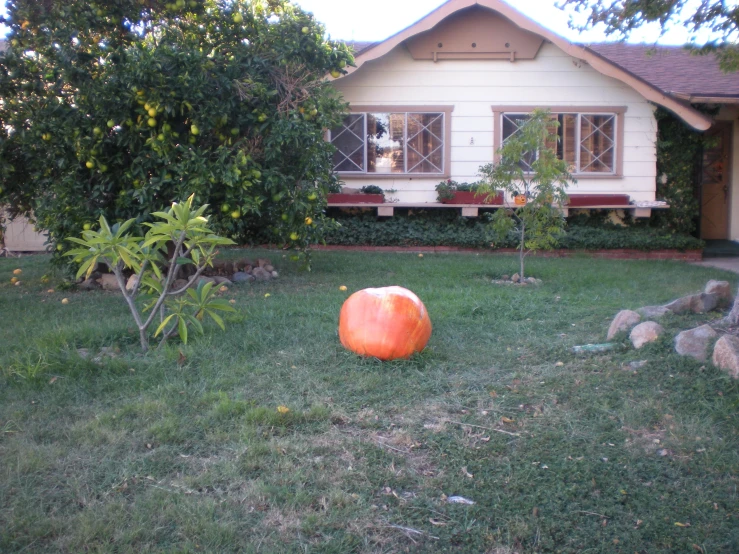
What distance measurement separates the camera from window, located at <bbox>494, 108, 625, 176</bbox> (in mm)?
12539

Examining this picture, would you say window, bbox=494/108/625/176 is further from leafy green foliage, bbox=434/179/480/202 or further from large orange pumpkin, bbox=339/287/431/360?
large orange pumpkin, bbox=339/287/431/360

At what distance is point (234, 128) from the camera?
7.54 metres

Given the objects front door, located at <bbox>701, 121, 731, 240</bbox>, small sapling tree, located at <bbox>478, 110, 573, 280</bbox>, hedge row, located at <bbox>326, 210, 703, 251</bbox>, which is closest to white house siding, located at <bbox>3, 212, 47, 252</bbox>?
hedge row, located at <bbox>326, 210, 703, 251</bbox>


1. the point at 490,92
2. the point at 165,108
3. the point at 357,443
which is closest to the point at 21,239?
the point at 165,108

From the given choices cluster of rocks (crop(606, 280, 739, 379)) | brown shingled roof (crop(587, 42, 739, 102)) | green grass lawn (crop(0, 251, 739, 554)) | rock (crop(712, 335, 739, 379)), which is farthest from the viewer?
brown shingled roof (crop(587, 42, 739, 102))

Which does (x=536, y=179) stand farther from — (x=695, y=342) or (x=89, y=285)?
(x=89, y=285)

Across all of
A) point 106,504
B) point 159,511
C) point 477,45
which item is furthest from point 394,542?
point 477,45

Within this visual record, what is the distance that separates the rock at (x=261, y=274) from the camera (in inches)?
349

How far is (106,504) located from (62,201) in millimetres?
5325

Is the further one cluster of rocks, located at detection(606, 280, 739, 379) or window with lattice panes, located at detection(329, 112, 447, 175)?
window with lattice panes, located at detection(329, 112, 447, 175)

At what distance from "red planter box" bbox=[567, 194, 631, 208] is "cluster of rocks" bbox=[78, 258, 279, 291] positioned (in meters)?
5.86

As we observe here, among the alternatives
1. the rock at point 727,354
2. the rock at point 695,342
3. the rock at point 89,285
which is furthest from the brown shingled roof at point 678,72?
the rock at point 89,285

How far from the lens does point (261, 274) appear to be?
29.4 ft

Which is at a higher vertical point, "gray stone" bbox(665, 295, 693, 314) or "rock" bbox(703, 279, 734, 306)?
"rock" bbox(703, 279, 734, 306)
